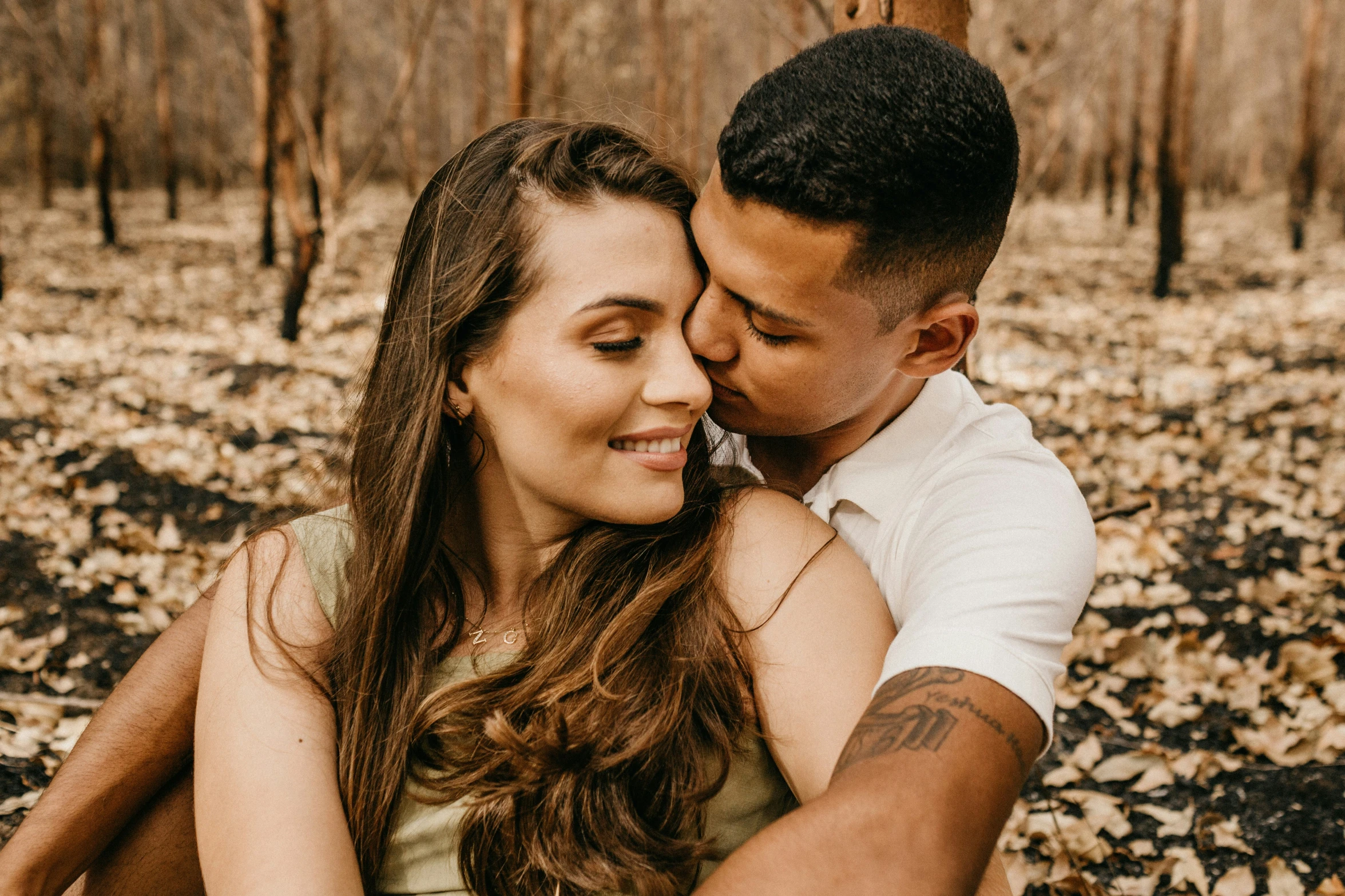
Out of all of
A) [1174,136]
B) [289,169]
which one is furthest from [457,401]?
[1174,136]

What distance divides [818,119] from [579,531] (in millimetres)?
884

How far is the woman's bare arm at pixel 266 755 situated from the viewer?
146cm

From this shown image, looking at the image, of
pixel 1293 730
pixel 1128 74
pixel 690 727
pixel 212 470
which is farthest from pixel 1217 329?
pixel 1128 74

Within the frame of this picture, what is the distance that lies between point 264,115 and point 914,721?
1193cm

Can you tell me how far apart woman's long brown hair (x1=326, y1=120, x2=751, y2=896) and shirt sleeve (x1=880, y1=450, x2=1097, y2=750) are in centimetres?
37

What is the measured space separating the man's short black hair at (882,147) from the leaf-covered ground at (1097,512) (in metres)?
1.08

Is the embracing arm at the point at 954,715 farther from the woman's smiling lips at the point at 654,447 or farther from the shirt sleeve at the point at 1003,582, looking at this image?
the woman's smiling lips at the point at 654,447

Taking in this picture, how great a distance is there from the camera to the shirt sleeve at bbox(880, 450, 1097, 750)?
134 centimetres

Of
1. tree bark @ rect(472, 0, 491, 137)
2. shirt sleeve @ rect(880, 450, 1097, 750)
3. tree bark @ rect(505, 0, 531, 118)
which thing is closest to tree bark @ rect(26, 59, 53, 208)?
tree bark @ rect(472, 0, 491, 137)

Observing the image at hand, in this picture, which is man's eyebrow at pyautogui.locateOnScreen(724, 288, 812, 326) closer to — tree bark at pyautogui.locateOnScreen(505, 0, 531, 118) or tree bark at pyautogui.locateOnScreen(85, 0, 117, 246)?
tree bark at pyautogui.locateOnScreen(505, 0, 531, 118)

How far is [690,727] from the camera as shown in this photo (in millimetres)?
1610

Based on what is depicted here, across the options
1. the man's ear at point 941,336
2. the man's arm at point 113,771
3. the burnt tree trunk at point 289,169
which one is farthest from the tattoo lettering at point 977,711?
the burnt tree trunk at point 289,169

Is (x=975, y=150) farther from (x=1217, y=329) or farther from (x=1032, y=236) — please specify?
(x=1032, y=236)

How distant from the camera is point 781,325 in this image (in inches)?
70.1
